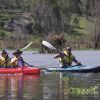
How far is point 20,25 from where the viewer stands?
328 feet

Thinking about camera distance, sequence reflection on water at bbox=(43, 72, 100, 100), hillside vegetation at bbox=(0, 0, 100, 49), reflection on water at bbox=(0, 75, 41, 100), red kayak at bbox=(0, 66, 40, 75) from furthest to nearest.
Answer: hillside vegetation at bbox=(0, 0, 100, 49) → red kayak at bbox=(0, 66, 40, 75) → reflection on water at bbox=(0, 75, 41, 100) → reflection on water at bbox=(43, 72, 100, 100)

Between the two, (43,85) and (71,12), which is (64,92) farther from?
(71,12)

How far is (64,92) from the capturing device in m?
22.9

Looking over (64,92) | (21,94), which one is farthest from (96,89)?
(21,94)

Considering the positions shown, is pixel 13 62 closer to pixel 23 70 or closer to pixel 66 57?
pixel 23 70

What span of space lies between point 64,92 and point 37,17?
74917 millimetres

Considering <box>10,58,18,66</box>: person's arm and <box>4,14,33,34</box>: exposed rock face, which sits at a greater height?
<box>10,58,18,66</box>: person's arm

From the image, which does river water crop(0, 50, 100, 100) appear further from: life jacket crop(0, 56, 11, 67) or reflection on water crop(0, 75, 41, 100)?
life jacket crop(0, 56, 11, 67)

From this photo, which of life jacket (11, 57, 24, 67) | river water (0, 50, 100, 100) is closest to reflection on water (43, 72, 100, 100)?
river water (0, 50, 100, 100)

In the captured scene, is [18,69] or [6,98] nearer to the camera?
[6,98]

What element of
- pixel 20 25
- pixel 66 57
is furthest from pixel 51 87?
pixel 20 25

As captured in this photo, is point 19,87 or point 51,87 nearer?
point 51,87

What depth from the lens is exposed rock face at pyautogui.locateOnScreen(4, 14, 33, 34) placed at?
3868 inches

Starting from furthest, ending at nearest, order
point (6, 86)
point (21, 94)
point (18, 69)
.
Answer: point (18, 69) → point (6, 86) → point (21, 94)
